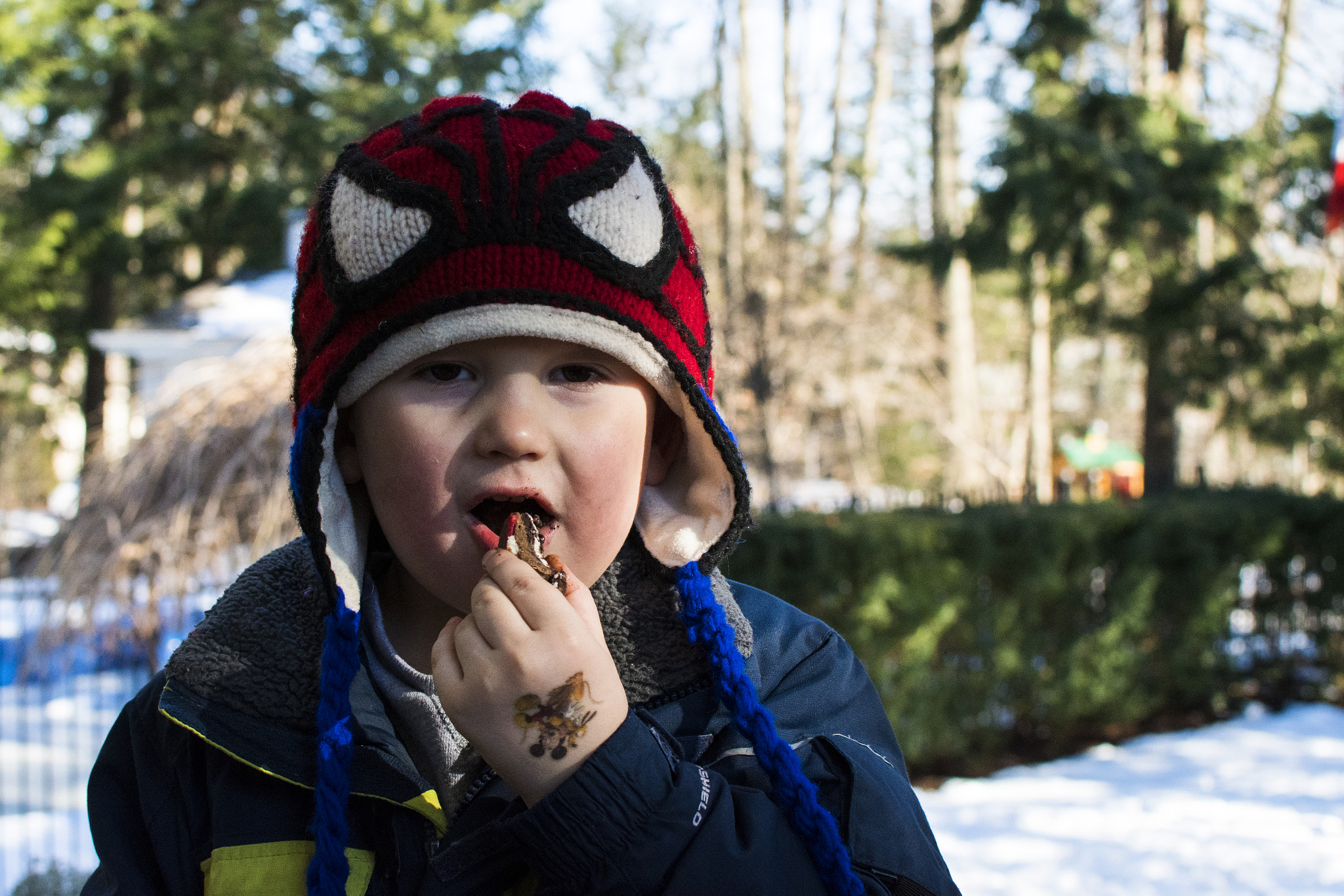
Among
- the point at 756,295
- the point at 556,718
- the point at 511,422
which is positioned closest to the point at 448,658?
the point at 556,718

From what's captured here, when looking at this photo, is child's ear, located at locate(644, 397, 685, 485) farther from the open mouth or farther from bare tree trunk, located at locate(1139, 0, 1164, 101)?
bare tree trunk, located at locate(1139, 0, 1164, 101)

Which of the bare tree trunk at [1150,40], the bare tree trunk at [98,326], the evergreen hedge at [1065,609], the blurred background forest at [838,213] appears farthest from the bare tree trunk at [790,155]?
the bare tree trunk at [98,326]

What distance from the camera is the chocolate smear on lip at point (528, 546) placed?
3.72ft

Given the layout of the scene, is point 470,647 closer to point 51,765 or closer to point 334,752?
point 334,752

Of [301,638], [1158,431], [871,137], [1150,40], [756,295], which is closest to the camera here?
[301,638]

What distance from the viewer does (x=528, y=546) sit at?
3.75 feet

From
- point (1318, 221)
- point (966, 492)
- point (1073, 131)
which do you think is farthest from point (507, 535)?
point (1318, 221)

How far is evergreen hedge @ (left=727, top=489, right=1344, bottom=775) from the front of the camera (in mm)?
5203

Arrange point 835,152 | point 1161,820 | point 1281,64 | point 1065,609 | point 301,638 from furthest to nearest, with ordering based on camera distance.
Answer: point 835,152 → point 1281,64 → point 1065,609 → point 1161,820 → point 301,638

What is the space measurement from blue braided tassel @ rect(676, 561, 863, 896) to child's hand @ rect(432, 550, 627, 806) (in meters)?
0.19

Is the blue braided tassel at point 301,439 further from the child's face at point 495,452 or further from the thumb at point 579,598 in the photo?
the thumb at point 579,598

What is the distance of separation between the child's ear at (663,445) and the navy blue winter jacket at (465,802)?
29 cm

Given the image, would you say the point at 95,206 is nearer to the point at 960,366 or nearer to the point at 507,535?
the point at 960,366

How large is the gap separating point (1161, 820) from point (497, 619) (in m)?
4.82
